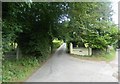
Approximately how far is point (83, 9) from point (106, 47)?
406 inches

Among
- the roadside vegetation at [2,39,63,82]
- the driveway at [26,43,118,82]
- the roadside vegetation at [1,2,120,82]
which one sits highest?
the roadside vegetation at [1,2,120,82]

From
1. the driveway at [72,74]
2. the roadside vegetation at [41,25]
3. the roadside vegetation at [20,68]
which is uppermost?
the roadside vegetation at [41,25]

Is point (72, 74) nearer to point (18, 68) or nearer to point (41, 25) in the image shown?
point (18, 68)

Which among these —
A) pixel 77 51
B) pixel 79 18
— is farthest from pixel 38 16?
pixel 77 51

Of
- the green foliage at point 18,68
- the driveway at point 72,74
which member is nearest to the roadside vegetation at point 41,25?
the green foliage at point 18,68

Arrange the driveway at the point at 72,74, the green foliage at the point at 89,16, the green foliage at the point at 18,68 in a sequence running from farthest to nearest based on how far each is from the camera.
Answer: the green foliage at the point at 89,16 < the driveway at the point at 72,74 < the green foliage at the point at 18,68

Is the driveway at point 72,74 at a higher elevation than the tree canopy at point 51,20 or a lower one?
lower

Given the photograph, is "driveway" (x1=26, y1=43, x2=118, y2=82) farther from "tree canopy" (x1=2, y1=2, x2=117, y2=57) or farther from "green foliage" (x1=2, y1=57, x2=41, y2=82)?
"tree canopy" (x1=2, y1=2, x2=117, y2=57)

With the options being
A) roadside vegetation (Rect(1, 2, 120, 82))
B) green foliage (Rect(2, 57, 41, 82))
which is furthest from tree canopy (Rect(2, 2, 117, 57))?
green foliage (Rect(2, 57, 41, 82))

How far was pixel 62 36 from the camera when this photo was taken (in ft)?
52.5

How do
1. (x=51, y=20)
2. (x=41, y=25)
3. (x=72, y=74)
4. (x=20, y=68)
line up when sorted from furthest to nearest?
(x=41, y=25), (x=51, y=20), (x=72, y=74), (x=20, y=68)

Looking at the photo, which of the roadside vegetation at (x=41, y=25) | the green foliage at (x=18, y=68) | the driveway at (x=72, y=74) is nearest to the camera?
the green foliage at (x=18, y=68)

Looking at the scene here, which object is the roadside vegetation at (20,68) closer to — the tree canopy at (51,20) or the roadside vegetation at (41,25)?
the roadside vegetation at (41,25)

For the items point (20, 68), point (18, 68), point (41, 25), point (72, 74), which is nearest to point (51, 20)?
point (41, 25)
